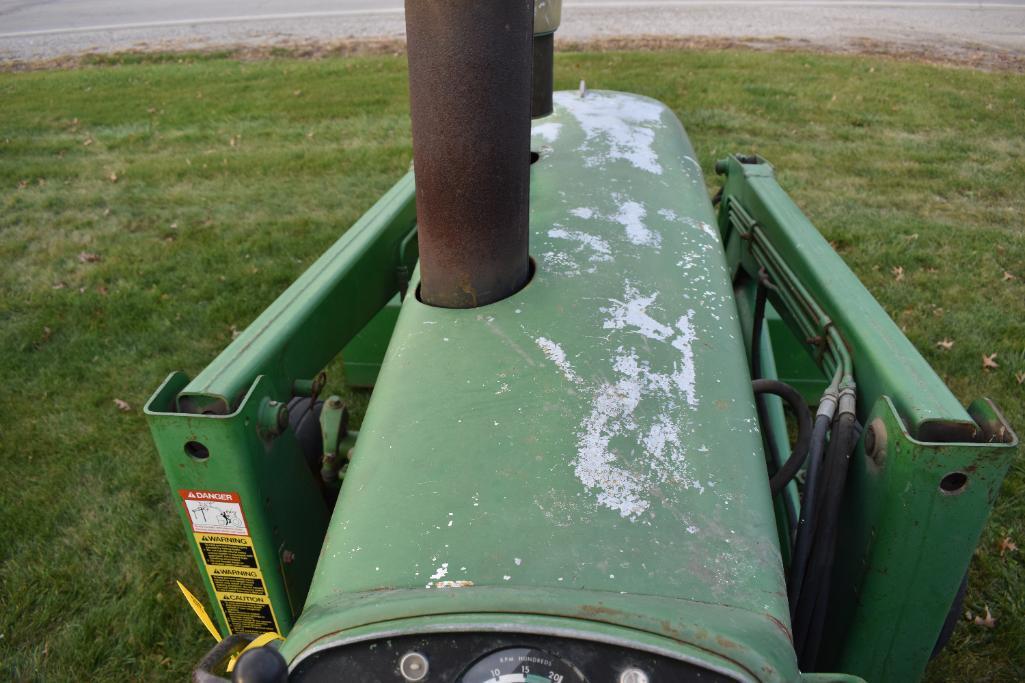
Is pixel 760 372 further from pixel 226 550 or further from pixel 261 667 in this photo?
pixel 261 667

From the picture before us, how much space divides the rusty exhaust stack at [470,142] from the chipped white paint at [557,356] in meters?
0.19

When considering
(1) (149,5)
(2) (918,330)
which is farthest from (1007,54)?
(1) (149,5)

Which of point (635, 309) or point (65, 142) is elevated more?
point (635, 309)

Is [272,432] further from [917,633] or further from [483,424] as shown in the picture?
[917,633]

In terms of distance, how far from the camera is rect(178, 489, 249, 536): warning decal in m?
1.60

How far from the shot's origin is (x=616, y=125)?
287 centimetres

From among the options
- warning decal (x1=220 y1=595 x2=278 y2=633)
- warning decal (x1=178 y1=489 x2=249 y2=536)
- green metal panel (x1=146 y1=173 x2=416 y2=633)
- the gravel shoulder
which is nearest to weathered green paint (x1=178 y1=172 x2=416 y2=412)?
green metal panel (x1=146 y1=173 x2=416 y2=633)

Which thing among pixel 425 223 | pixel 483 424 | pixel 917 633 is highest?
pixel 425 223

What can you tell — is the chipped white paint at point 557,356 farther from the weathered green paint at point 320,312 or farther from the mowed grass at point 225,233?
the mowed grass at point 225,233

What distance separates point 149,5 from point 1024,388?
12460 millimetres

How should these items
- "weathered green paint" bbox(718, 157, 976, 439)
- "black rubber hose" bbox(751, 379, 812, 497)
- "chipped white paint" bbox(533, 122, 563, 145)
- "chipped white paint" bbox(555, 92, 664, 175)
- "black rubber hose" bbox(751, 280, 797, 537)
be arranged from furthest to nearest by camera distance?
"chipped white paint" bbox(533, 122, 563, 145), "chipped white paint" bbox(555, 92, 664, 175), "black rubber hose" bbox(751, 280, 797, 537), "black rubber hose" bbox(751, 379, 812, 497), "weathered green paint" bbox(718, 157, 976, 439)

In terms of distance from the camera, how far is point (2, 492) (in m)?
3.00

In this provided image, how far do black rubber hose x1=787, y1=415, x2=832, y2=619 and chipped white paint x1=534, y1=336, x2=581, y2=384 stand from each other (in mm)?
505

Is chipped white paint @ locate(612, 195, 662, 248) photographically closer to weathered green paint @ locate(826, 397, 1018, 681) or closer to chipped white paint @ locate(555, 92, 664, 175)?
chipped white paint @ locate(555, 92, 664, 175)
